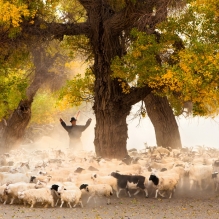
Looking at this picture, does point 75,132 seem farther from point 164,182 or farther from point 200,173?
point 164,182

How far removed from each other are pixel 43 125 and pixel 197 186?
1556 inches

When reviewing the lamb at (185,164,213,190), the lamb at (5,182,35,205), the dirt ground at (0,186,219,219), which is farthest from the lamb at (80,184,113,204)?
the lamb at (185,164,213,190)

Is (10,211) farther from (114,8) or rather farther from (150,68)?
(114,8)

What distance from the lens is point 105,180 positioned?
14383mm

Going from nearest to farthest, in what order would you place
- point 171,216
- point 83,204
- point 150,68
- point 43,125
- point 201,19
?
point 171,216, point 83,204, point 201,19, point 150,68, point 43,125

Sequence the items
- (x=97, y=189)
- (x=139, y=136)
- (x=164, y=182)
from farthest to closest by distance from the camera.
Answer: (x=139, y=136), (x=164, y=182), (x=97, y=189)

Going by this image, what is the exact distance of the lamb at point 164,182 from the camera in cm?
1451

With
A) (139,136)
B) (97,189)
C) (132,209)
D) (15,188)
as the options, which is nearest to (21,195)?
(15,188)

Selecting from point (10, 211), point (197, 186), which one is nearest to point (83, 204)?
point (10, 211)

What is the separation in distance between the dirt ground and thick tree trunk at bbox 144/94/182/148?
10.5m

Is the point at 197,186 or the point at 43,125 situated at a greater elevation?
the point at 43,125

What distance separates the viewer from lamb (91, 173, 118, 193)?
14.3m

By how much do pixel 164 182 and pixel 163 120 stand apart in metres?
11.3

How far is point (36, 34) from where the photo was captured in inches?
762
